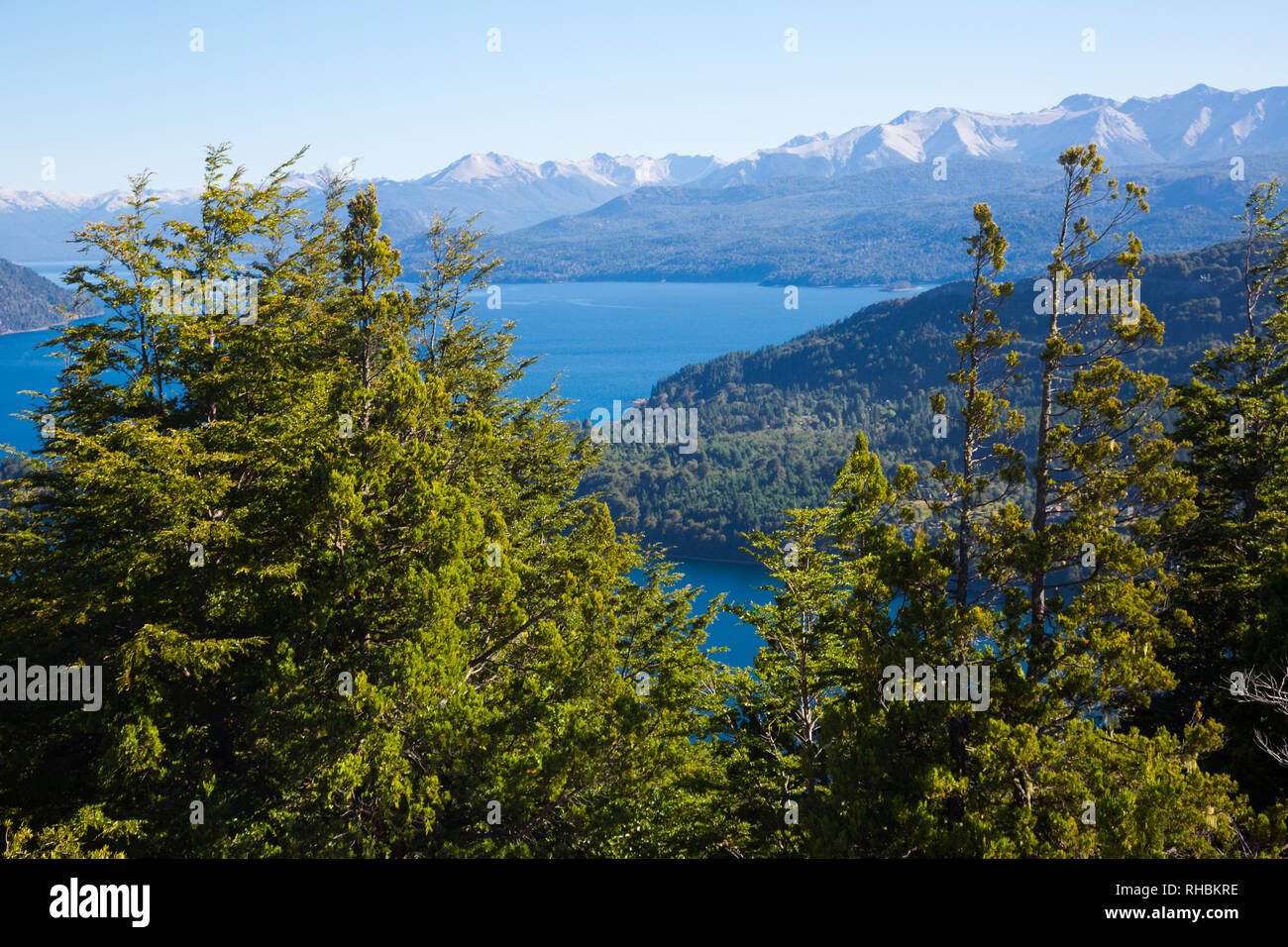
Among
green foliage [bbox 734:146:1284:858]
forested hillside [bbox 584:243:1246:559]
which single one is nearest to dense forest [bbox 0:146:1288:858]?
green foliage [bbox 734:146:1284:858]

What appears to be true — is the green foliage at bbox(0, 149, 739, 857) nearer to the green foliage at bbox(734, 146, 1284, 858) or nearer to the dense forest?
the dense forest

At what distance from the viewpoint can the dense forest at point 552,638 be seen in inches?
441

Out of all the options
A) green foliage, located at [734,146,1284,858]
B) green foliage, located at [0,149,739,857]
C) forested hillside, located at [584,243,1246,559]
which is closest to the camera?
green foliage, located at [734,146,1284,858]

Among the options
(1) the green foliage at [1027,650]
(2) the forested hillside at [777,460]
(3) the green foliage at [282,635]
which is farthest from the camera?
(2) the forested hillside at [777,460]

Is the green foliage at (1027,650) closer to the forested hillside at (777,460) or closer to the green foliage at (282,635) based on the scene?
the green foliage at (282,635)

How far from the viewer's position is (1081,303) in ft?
40.4

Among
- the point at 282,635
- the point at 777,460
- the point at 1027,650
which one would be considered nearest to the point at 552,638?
the point at 282,635

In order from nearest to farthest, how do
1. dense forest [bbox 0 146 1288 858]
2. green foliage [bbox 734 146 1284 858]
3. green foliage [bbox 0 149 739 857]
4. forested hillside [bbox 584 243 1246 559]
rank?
green foliage [bbox 734 146 1284 858] → dense forest [bbox 0 146 1288 858] → green foliage [bbox 0 149 739 857] → forested hillside [bbox 584 243 1246 559]

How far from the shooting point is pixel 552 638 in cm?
1570

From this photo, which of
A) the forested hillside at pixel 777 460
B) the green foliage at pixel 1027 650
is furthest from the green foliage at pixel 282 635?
the forested hillside at pixel 777 460

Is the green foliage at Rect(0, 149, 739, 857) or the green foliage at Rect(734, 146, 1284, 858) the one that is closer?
the green foliage at Rect(734, 146, 1284, 858)

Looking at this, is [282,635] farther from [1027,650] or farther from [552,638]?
[1027,650]

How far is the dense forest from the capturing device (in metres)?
11.2
